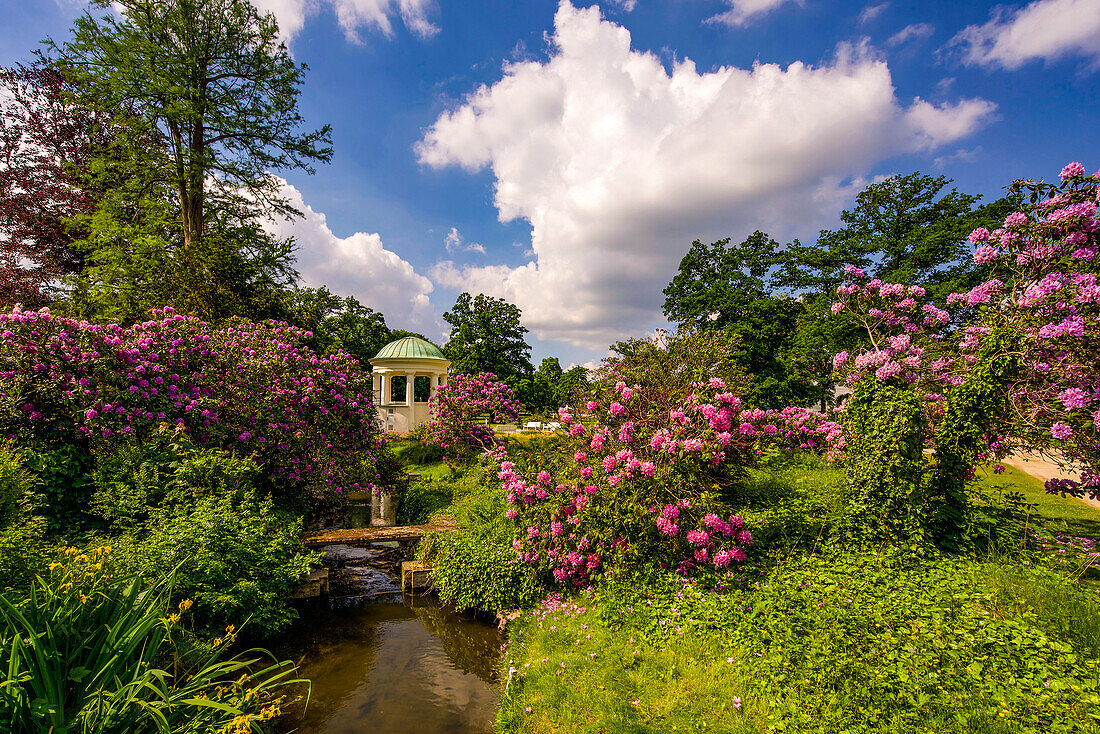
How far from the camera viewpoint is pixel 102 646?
268 centimetres

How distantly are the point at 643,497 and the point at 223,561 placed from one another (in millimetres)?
5272

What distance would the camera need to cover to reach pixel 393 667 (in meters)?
5.51

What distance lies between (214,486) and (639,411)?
684 centimetres

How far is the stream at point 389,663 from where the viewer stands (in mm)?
4555

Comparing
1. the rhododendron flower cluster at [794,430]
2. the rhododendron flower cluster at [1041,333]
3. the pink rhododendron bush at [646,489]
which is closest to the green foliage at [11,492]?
the pink rhododendron bush at [646,489]

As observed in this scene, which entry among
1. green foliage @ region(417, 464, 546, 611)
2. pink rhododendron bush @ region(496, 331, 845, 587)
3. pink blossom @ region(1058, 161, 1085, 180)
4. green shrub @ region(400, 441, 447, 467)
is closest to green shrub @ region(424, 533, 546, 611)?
green foliage @ region(417, 464, 546, 611)

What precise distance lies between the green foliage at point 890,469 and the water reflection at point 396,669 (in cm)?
511

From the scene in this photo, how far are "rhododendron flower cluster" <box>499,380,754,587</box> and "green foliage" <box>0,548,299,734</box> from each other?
3758 mm

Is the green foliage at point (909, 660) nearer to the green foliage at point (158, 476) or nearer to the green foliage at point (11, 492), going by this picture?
the green foliage at point (158, 476)

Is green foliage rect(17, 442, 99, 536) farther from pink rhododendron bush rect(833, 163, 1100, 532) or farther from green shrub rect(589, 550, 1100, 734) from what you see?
pink rhododendron bush rect(833, 163, 1100, 532)

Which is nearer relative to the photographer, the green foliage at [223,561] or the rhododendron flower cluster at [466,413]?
the green foliage at [223,561]

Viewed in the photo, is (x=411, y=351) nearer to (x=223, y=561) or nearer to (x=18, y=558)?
(x=223, y=561)

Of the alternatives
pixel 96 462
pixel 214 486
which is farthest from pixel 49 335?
pixel 214 486

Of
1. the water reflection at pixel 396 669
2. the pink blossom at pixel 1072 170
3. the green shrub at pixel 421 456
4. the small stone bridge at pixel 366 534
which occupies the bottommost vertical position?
the water reflection at pixel 396 669
